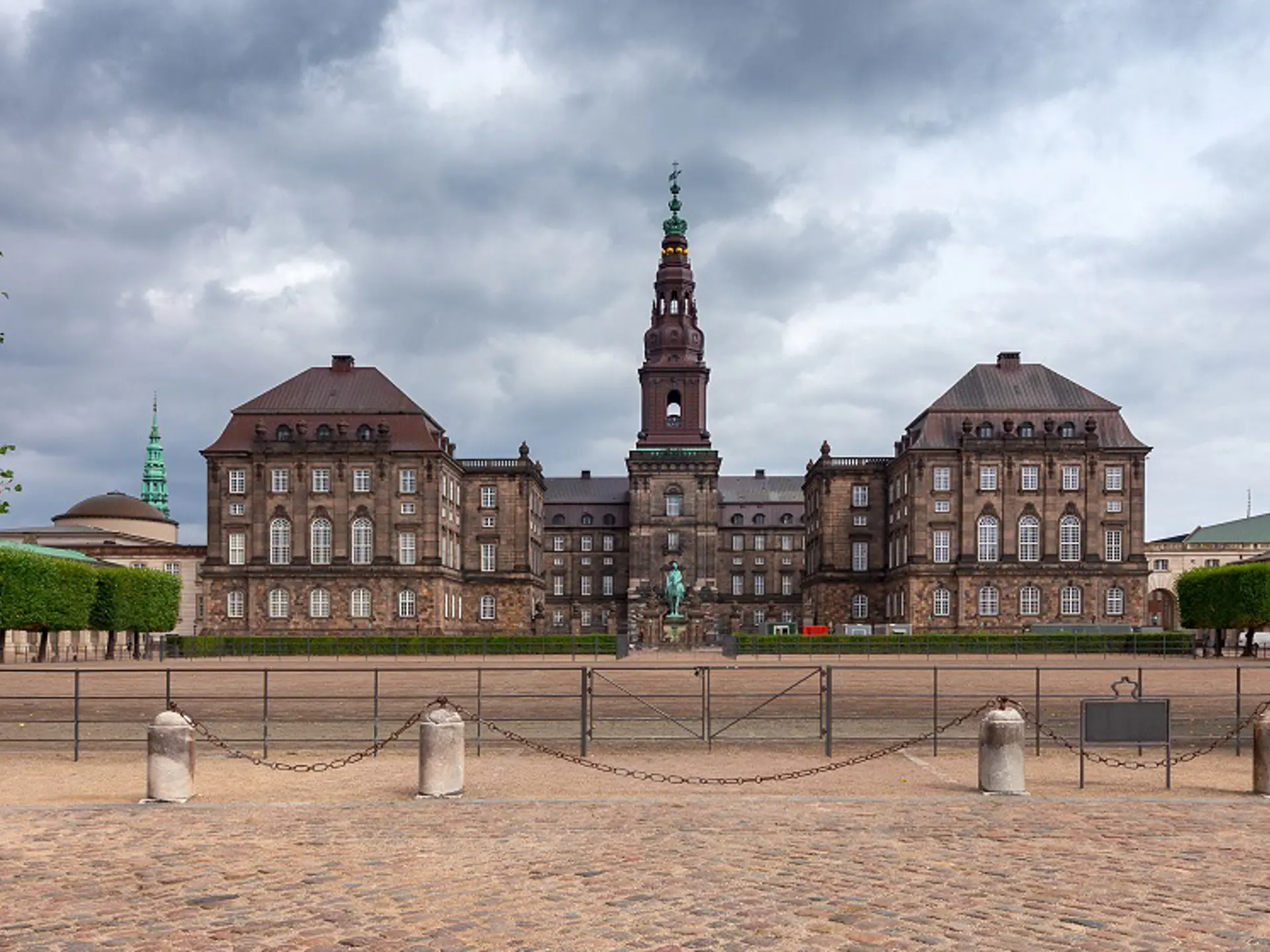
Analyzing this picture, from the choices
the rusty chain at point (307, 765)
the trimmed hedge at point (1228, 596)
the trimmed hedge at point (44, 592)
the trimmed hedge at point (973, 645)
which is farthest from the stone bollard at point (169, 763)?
the trimmed hedge at point (1228, 596)

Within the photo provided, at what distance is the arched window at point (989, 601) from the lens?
9062cm

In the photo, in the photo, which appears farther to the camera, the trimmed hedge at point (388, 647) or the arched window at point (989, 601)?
the arched window at point (989, 601)

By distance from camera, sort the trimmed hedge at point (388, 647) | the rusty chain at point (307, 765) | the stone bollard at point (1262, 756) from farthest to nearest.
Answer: the trimmed hedge at point (388, 647), the rusty chain at point (307, 765), the stone bollard at point (1262, 756)

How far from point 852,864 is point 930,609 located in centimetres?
8333

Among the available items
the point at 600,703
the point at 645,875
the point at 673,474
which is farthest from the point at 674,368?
the point at 645,875

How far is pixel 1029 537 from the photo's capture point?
91.8 meters

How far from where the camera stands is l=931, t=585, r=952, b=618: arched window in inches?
3612

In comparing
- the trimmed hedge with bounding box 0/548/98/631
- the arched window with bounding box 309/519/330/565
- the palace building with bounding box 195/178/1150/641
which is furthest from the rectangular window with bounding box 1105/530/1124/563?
the trimmed hedge with bounding box 0/548/98/631

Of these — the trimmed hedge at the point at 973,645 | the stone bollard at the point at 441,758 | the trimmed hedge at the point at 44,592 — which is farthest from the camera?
the trimmed hedge at the point at 973,645

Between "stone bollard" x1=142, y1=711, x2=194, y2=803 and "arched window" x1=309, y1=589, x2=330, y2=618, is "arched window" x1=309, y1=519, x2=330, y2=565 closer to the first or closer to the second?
"arched window" x1=309, y1=589, x2=330, y2=618

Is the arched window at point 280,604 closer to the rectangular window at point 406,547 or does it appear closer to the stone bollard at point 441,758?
the rectangular window at point 406,547

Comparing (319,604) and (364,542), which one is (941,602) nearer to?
(364,542)

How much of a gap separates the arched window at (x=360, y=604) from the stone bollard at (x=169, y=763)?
7969cm

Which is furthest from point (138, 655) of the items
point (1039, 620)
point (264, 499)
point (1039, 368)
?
point (1039, 368)
